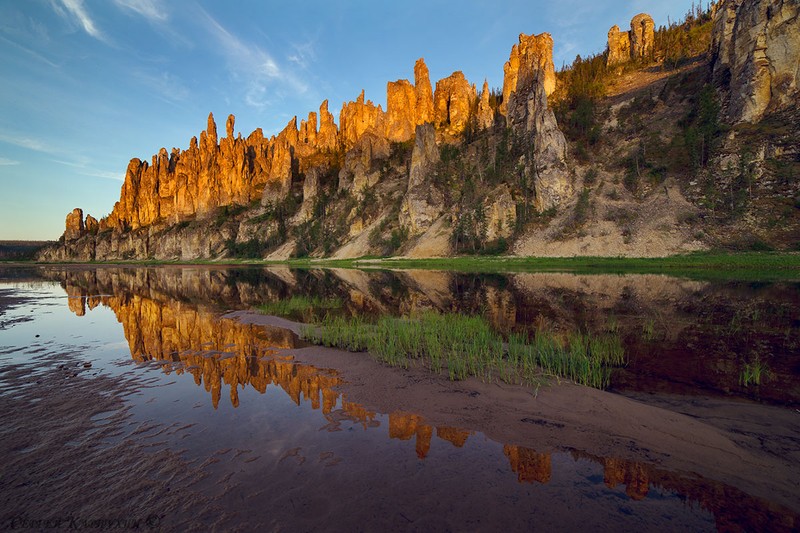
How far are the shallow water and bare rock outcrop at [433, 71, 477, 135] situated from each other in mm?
150847

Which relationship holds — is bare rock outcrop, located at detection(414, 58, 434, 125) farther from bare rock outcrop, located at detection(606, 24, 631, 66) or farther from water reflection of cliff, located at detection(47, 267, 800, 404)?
water reflection of cliff, located at detection(47, 267, 800, 404)

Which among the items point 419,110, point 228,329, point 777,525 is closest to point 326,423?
point 777,525

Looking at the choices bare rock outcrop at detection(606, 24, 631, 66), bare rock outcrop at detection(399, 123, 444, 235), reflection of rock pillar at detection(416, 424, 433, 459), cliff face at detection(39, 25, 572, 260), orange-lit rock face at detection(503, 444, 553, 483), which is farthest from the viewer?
bare rock outcrop at detection(606, 24, 631, 66)

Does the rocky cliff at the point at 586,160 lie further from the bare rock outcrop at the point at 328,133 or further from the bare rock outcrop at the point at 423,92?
the bare rock outcrop at the point at 328,133

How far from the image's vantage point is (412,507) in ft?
16.9

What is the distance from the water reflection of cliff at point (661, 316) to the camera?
424 inches

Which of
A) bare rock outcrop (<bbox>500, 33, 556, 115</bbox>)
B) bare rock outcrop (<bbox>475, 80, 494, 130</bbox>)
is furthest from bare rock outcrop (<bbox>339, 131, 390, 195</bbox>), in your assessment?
bare rock outcrop (<bbox>500, 33, 556, 115</bbox>)

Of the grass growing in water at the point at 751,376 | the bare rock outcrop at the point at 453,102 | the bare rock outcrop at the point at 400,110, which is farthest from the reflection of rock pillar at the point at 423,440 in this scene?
the bare rock outcrop at the point at 400,110

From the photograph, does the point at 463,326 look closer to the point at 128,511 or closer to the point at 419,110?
the point at 128,511

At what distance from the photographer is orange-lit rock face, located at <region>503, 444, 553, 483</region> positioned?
596cm

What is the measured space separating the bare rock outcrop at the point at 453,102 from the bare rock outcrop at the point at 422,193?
3541 cm

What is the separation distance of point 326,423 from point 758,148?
91065mm

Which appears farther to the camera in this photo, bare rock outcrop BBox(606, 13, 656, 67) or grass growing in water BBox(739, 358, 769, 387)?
bare rock outcrop BBox(606, 13, 656, 67)

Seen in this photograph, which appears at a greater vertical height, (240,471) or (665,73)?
(665,73)
